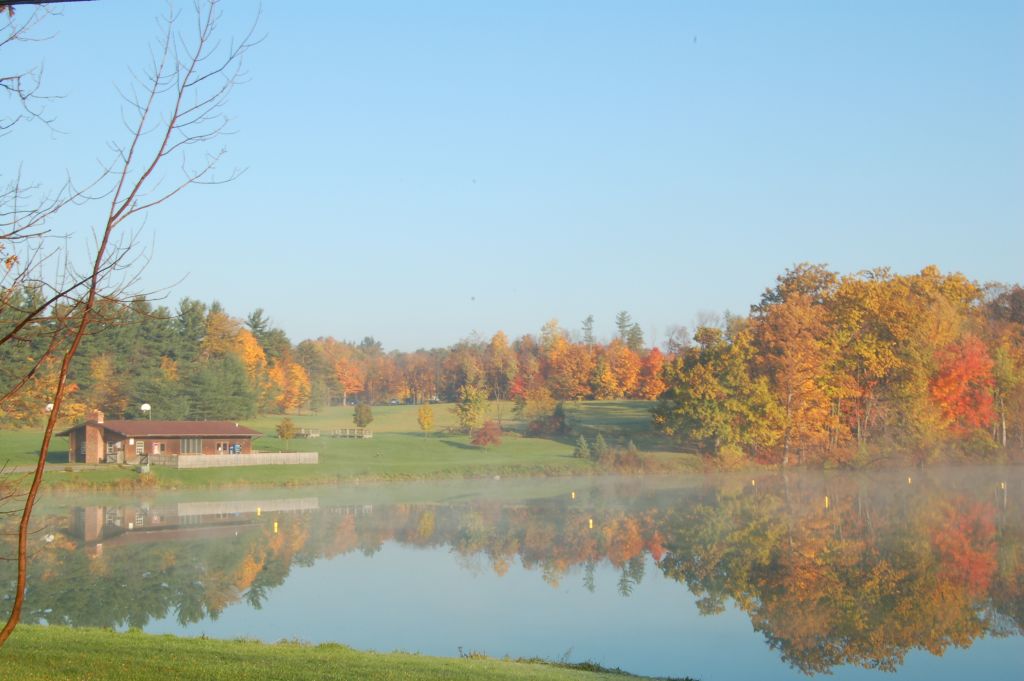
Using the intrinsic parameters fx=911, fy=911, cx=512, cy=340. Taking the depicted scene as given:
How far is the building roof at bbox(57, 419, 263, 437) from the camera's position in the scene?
186 feet

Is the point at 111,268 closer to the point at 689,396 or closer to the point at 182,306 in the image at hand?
the point at 689,396

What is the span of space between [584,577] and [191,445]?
129 ft

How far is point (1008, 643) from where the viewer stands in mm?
19875

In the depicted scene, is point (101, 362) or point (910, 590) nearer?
point (910, 590)

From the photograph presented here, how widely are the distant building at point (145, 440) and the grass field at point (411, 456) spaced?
2.56 metres

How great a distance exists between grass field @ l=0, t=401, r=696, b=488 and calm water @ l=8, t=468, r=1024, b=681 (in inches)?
233

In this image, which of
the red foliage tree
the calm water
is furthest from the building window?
the red foliage tree

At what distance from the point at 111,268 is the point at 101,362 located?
249 ft

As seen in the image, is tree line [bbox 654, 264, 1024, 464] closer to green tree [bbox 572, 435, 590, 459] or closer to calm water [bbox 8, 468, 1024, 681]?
green tree [bbox 572, 435, 590, 459]

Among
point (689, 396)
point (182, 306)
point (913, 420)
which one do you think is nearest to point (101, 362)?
point (182, 306)

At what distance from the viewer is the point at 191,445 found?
196ft

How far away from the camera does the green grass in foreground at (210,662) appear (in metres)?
11.0

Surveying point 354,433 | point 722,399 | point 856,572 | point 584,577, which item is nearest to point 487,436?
point 354,433

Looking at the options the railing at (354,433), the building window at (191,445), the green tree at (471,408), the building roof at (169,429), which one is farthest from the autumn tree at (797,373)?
the building window at (191,445)
